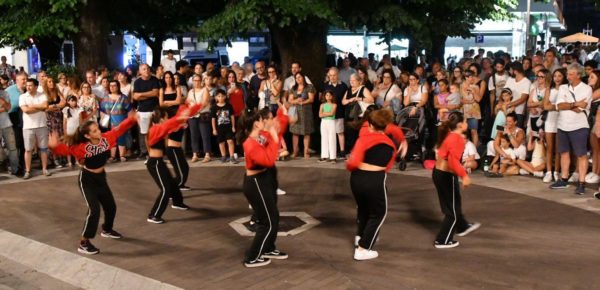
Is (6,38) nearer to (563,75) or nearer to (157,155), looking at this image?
(157,155)

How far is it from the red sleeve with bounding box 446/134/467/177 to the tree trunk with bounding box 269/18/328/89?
336 inches

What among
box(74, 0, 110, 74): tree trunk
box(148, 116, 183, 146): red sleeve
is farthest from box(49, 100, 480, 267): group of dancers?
box(74, 0, 110, 74): tree trunk

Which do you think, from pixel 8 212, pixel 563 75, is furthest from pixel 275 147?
pixel 563 75

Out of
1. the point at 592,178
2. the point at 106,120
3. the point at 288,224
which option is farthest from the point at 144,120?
the point at 592,178

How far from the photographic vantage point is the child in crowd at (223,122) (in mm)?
14164

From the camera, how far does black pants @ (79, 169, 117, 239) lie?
814cm

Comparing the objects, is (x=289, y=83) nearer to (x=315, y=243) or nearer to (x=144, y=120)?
(x=144, y=120)

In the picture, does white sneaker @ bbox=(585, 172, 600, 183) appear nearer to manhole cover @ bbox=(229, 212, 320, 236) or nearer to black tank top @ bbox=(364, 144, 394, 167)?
manhole cover @ bbox=(229, 212, 320, 236)

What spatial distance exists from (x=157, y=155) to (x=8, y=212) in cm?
267

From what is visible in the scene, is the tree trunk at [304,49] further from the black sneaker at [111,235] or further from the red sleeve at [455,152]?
the red sleeve at [455,152]

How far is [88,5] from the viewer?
1731 centimetres

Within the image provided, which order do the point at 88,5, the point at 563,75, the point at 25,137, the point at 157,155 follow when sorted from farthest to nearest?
the point at 88,5, the point at 25,137, the point at 563,75, the point at 157,155

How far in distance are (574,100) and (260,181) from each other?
5993 millimetres

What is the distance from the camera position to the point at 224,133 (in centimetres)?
1429
